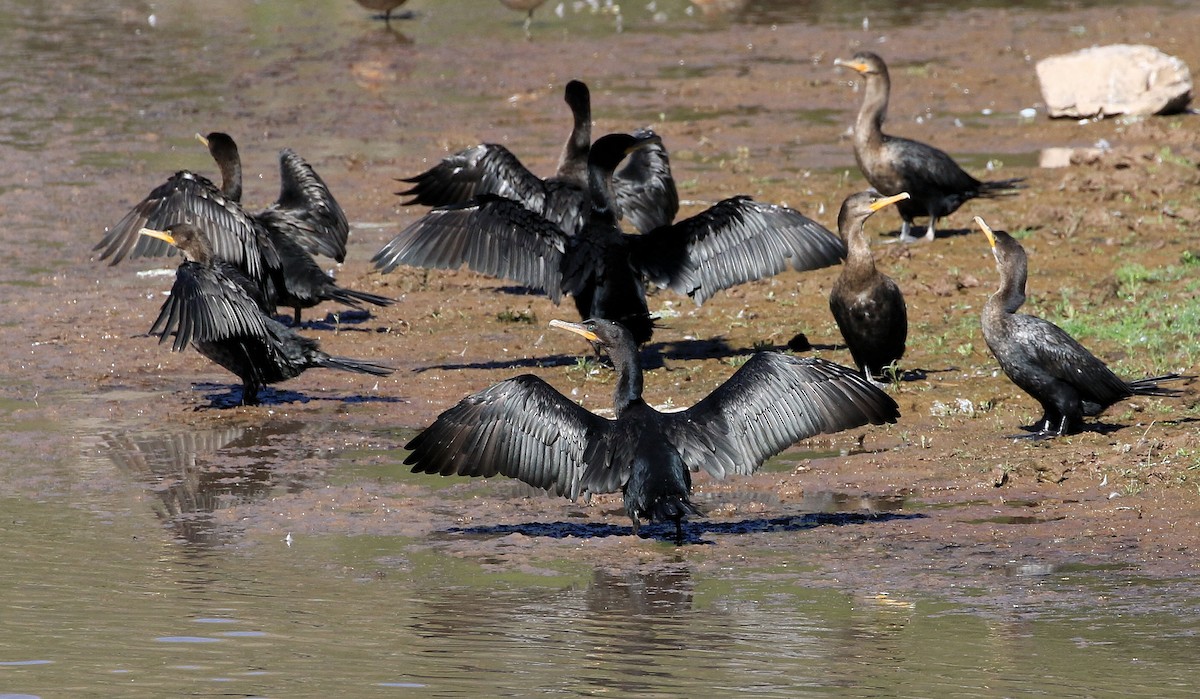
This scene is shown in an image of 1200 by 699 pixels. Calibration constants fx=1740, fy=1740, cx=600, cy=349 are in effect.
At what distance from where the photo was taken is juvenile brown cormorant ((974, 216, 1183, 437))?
29.4ft

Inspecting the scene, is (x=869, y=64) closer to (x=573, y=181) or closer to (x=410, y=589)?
(x=573, y=181)

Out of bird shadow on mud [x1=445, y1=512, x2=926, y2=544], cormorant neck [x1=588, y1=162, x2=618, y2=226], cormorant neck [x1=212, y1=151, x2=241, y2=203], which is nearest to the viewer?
bird shadow on mud [x1=445, y1=512, x2=926, y2=544]

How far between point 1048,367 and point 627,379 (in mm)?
2436

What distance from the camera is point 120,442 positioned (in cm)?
950

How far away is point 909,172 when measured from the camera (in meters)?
14.1

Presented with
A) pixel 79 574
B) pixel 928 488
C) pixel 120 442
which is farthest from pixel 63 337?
pixel 928 488

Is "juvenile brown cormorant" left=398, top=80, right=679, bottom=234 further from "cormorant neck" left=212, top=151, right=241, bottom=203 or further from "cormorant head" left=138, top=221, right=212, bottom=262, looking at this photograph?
"cormorant head" left=138, top=221, right=212, bottom=262

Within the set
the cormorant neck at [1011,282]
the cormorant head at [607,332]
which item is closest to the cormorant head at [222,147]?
the cormorant head at [607,332]

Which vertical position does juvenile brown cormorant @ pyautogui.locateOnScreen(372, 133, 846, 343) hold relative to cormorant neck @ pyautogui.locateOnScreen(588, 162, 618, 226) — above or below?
below

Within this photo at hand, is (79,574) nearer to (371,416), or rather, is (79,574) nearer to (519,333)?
(371,416)

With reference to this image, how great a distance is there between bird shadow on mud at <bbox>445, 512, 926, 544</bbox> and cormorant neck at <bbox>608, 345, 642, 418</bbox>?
1.78 feet

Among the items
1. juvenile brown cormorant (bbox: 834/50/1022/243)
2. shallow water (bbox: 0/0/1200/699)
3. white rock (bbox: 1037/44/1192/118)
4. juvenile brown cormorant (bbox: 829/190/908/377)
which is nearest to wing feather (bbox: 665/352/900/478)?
shallow water (bbox: 0/0/1200/699)

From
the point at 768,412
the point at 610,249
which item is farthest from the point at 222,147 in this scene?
the point at 768,412

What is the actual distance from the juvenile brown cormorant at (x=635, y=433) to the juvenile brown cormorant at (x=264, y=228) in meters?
3.60
